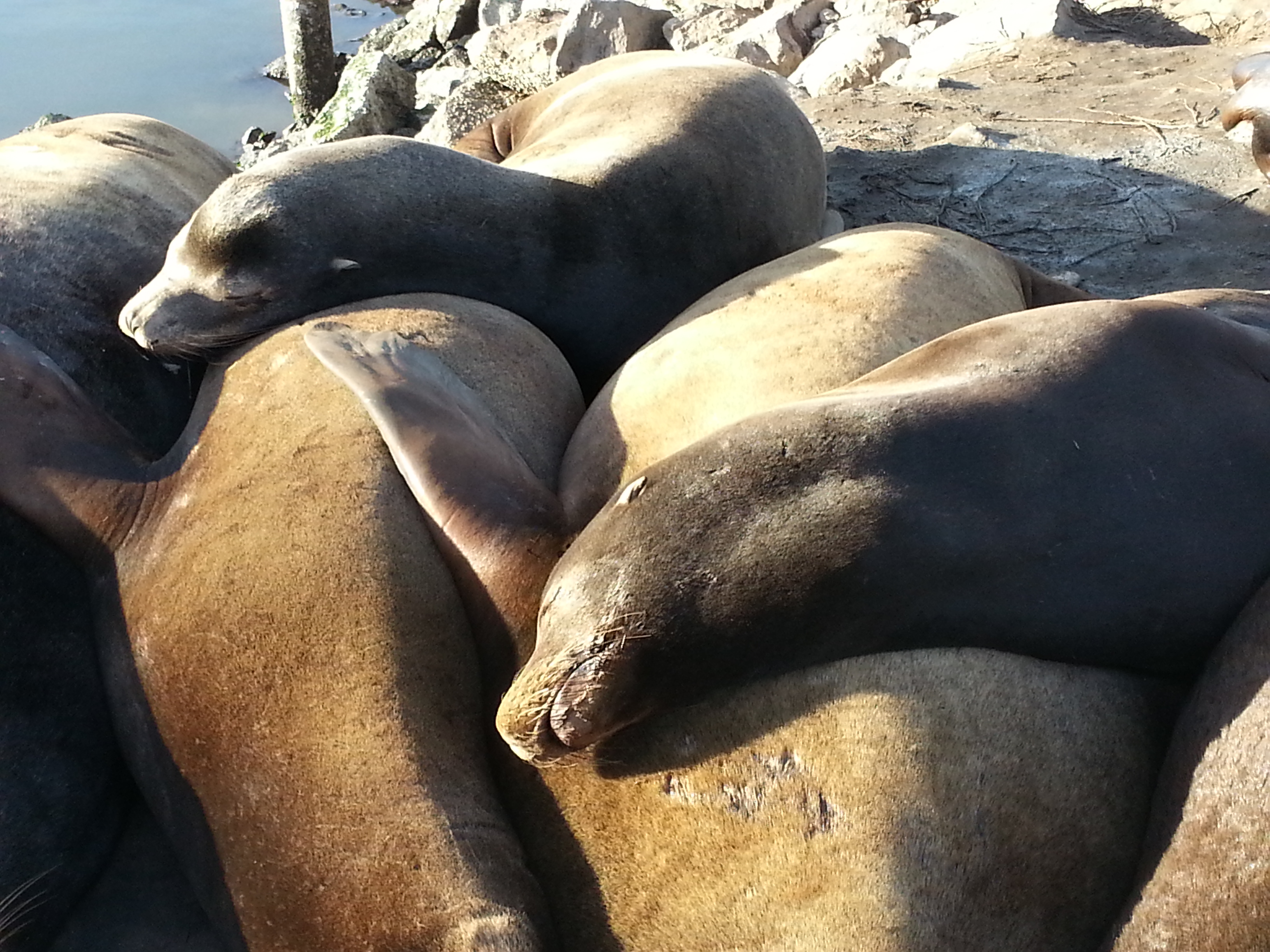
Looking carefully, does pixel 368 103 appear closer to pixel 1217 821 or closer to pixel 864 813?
pixel 864 813

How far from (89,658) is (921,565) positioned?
1.90 metres

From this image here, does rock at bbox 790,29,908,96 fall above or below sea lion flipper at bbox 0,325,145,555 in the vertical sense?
below

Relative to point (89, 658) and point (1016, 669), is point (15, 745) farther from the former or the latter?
point (1016, 669)

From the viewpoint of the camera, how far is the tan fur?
6.70 ft

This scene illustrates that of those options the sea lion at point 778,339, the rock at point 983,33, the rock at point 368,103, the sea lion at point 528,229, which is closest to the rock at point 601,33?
the rock at point 368,103

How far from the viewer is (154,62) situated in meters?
11.9

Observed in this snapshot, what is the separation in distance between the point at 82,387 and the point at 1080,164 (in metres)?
4.20

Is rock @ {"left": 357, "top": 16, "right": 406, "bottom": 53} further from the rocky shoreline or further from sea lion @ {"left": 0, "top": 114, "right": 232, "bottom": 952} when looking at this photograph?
sea lion @ {"left": 0, "top": 114, "right": 232, "bottom": 952}

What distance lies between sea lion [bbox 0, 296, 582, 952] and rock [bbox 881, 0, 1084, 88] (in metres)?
5.10

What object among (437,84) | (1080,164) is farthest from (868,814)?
(437,84)

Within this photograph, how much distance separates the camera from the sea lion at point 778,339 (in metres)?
3.04

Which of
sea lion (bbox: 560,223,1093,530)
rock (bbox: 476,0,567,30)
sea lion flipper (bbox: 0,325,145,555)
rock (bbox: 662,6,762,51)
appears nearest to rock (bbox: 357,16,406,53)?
rock (bbox: 476,0,567,30)

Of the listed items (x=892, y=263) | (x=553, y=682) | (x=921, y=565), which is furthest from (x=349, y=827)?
(x=892, y=263)

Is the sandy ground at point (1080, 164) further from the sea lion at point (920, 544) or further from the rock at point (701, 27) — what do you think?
the rock at point (701, 27)
